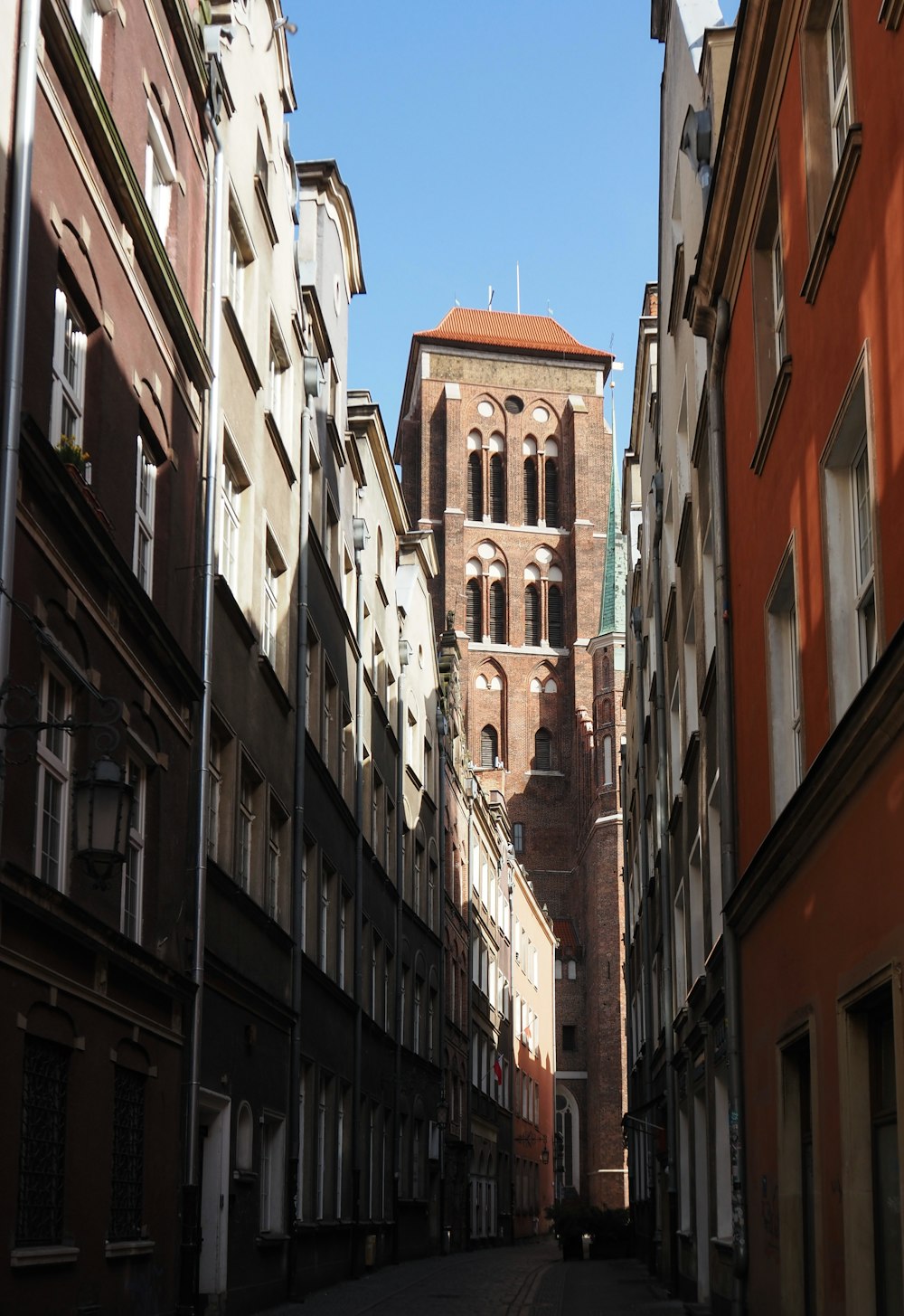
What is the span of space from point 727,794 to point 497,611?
7539 cm

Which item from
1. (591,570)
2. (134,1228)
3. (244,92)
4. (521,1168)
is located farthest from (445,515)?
(134,1228)

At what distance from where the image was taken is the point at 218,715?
56.6ft

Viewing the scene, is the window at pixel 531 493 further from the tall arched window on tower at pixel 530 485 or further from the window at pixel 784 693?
the window at pixel 784 693

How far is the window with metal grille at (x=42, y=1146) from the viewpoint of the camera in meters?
10.8

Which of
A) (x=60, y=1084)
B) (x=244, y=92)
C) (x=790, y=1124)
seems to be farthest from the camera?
(x=244, y=92)

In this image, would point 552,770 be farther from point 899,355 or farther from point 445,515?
point 899,355

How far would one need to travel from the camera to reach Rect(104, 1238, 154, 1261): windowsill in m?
12.5

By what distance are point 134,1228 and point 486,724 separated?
7516 cm

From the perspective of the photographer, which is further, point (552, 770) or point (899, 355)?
point (552, 770)

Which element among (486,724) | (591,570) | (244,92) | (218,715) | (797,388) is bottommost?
(218,715)

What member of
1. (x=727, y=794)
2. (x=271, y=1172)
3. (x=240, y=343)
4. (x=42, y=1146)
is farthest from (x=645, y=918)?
(x=42, y=1146)

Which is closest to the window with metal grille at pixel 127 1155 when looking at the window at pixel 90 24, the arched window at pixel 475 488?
the window at pixel 90 24

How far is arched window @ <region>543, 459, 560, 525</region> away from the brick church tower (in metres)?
0.10

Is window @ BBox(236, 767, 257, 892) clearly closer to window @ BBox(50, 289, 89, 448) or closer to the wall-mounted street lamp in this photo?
window @ BBox(50, 289, 89, 448)
